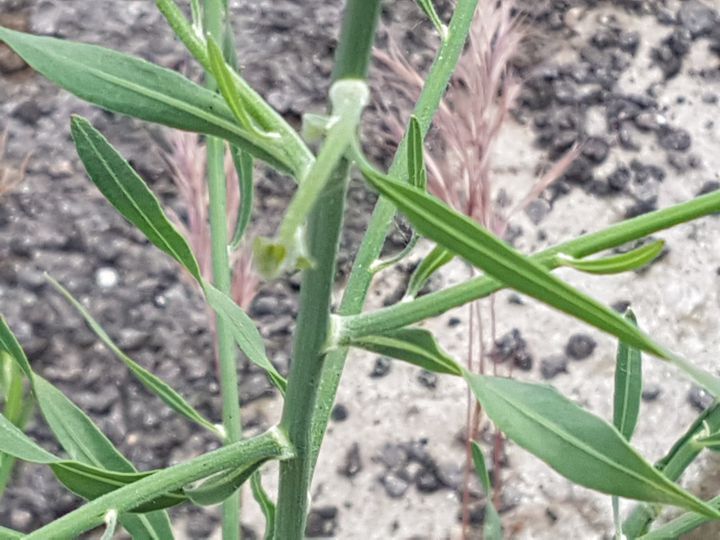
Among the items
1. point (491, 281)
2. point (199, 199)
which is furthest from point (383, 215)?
point (199, 199)

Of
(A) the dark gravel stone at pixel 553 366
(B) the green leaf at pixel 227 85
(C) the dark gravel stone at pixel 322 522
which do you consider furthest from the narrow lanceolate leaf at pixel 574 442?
(A) the dark gravel stone at pixel 553 366

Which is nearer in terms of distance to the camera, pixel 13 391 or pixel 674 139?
pixel 13 391

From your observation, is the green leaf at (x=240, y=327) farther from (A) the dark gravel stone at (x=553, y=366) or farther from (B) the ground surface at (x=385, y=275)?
(A) the dark gravel stone at (x=553, y=366)

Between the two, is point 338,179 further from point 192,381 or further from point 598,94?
point 598,94

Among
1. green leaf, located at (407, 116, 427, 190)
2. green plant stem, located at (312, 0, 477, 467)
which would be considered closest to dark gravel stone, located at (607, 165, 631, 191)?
green plant stem, located at (312, 0, 477, 467)

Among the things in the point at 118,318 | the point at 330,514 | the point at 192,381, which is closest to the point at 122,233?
Result: the point at 118,318

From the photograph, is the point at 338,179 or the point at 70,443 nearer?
the point at 338,179

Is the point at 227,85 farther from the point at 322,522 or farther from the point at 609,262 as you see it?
the point at 322,522

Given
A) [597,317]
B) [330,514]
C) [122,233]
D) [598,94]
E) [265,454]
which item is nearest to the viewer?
[597,317]
